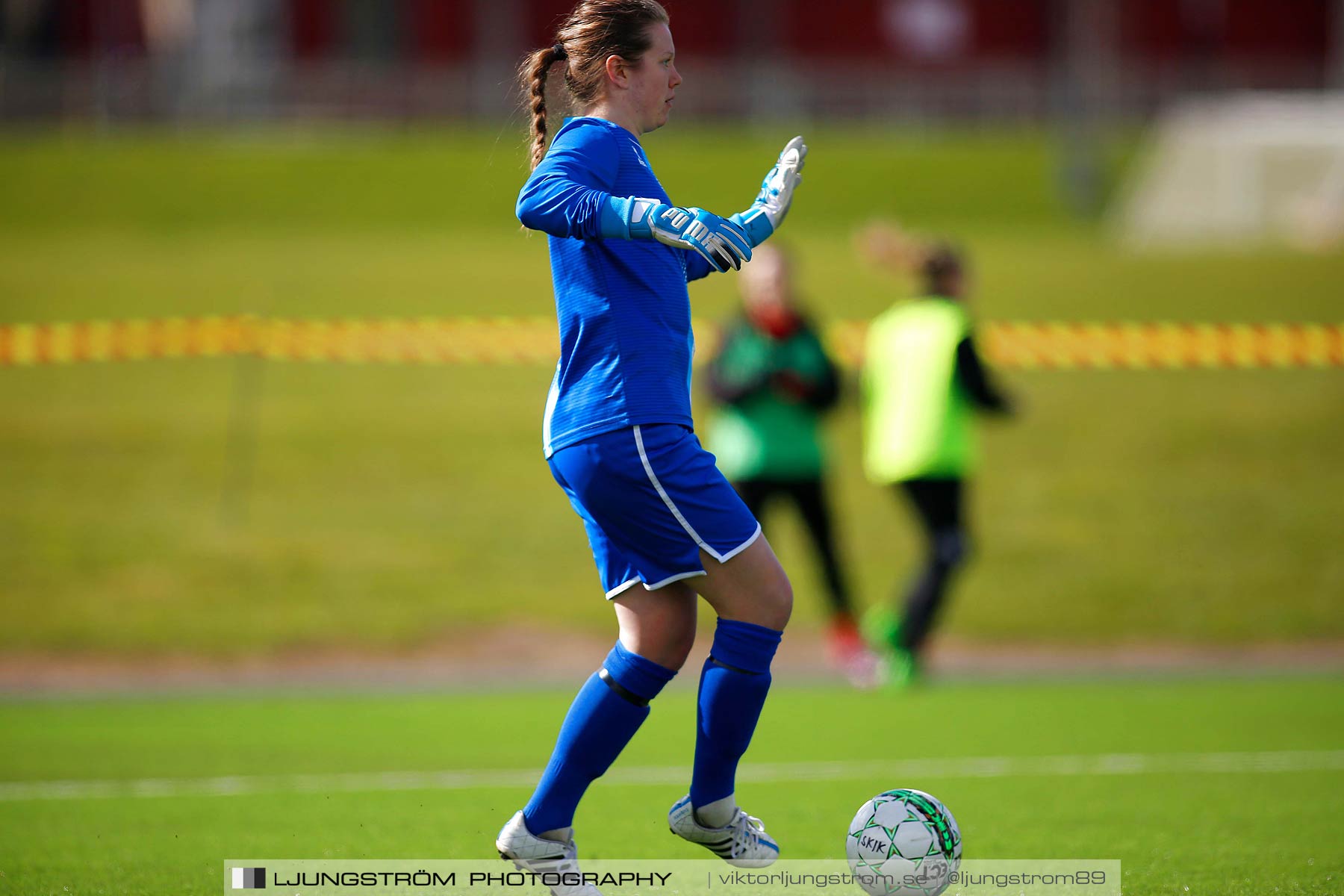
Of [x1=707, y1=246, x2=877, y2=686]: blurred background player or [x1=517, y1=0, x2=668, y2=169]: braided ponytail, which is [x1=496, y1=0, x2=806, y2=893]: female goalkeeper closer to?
[x1=517, y1=0, x2=668, y2=169]: braided ponytail

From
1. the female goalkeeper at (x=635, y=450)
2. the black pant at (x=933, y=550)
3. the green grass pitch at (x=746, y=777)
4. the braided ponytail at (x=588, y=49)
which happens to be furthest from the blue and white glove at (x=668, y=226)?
the black pant at (x=933, y=550)

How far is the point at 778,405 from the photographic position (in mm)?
9750

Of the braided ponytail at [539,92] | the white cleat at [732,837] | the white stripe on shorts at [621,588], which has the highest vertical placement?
the braided ponytail at [539,92]

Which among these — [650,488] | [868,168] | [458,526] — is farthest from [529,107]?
[868,168]

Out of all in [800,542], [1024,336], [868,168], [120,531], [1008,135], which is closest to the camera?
[120,531]

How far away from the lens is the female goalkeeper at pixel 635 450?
4012 mm

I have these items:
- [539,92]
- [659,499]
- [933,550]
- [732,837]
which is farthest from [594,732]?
[933,550]

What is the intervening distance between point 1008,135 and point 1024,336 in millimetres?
18583

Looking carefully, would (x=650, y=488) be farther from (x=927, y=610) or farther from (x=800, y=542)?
(x=800, y=542)

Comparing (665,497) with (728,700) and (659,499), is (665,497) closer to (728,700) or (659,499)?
(659,499)

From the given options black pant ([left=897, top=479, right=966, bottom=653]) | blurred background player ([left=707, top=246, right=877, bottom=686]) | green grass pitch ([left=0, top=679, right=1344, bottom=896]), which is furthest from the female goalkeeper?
blurred background player ([left=707, top=246, right=877, bottom=686])

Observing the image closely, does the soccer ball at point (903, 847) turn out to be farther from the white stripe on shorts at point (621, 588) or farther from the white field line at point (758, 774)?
the white field line at point (758, 774)

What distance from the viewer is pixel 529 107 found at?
4.31 meters

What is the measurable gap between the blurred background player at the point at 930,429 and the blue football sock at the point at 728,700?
17.0 feet
